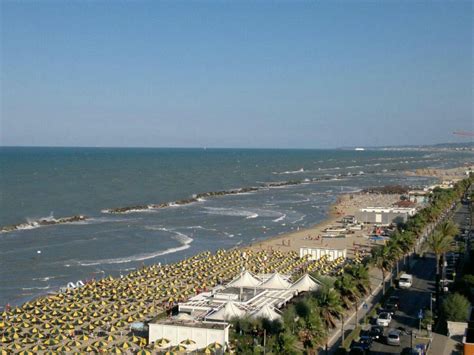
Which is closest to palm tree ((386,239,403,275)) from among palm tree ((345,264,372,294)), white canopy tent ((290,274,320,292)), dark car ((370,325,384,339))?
palm tree ((345,264,372,294))

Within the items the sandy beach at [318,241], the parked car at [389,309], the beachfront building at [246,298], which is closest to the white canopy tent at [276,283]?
the beachfront building at [246,298]

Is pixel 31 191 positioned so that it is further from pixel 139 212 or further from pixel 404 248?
pixel 404 248

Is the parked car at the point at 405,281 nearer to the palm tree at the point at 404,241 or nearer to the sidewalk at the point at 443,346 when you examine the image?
the palm tree at the point at 404,241

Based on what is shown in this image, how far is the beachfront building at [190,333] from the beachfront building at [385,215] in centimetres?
4541

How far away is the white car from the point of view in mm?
30969

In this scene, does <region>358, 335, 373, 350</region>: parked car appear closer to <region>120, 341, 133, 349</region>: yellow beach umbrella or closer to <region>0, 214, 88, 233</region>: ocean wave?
<region>120, 341, 133, 349</region>: yellow beach umbrella

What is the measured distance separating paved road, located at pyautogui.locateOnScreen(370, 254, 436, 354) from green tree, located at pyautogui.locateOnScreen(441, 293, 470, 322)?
201cm

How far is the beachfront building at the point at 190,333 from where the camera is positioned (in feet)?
93.7

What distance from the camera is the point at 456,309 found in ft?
95.2

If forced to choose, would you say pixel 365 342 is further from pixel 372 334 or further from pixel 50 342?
pixel 50 342

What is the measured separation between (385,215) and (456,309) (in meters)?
44.0

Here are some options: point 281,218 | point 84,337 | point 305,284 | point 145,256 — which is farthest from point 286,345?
point 281,218

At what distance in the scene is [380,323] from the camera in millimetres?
30969

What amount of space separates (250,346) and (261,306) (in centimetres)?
605
